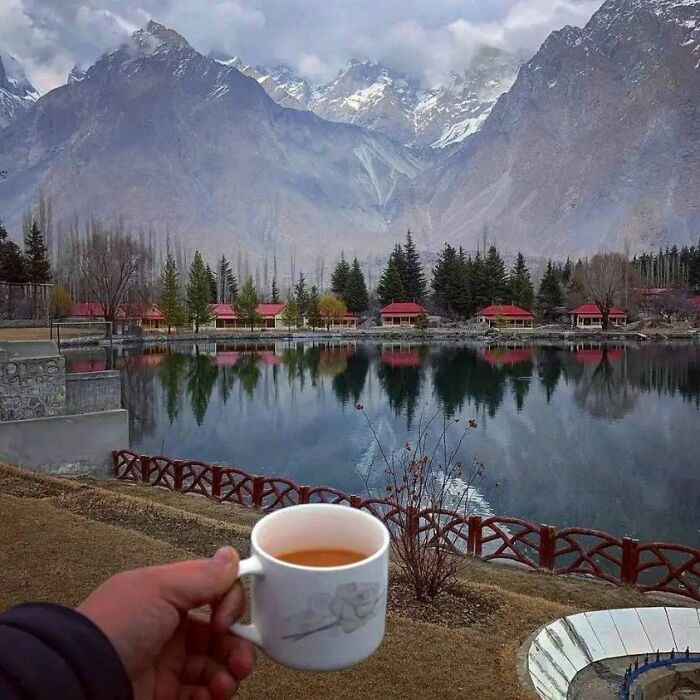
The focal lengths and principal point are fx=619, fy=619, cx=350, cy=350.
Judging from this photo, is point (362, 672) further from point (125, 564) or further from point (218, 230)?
point (218, 230)

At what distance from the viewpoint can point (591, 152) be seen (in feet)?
418

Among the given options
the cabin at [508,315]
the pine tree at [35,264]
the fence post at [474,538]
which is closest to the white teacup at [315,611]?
the fence post at [474,538]

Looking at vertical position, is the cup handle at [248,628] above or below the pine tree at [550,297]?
below

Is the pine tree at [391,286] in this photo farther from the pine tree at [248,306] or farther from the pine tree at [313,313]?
the pine tree at [248,306]

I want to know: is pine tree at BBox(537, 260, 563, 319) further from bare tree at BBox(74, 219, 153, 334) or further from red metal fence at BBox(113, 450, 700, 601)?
red metal fence at BBox(113, 450, 700, 601)

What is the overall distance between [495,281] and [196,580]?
177 ft

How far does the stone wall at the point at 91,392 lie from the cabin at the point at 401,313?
44.2 metres

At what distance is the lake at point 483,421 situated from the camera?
1056cm

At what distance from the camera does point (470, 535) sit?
20.8 feet

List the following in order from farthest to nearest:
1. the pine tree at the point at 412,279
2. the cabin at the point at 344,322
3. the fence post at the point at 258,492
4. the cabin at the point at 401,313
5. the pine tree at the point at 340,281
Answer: the pine tree at the point at 412,279 < the pine tree at the point at 340,281 < the cabin at the point at 344,322 < the cabin at the point at 401,313 < the fence post at the point at 258,492

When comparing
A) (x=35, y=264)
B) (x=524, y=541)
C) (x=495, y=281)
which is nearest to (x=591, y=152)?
(x=495, y=281)

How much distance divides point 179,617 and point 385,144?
18902 cm

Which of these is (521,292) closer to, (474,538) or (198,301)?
(198,301)

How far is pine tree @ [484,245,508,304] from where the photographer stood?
52750 millimetres
